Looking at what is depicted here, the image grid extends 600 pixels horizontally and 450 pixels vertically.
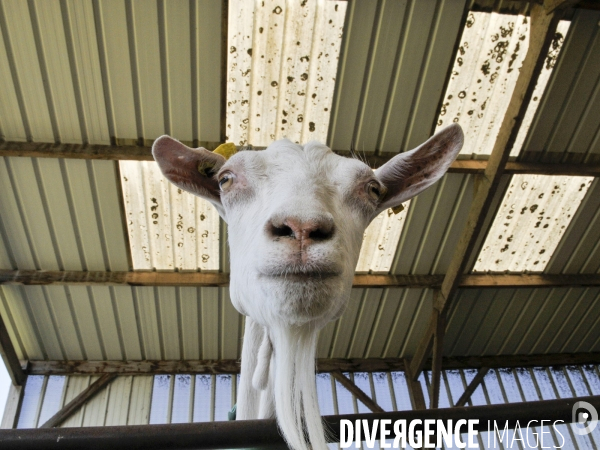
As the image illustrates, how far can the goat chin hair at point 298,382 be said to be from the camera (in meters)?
1.57

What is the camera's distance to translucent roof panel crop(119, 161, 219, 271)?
582cm

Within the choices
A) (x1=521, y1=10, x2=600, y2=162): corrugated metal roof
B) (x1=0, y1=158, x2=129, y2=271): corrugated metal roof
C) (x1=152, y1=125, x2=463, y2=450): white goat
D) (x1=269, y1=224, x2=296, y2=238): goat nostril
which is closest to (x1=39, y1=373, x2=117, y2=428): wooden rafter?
(x1=0, y1=158, x2=129, y2=271): corrugated metal roof

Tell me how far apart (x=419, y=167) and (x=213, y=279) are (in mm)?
4913

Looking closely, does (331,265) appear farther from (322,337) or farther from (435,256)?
(322,337)

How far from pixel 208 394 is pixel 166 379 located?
2.37ft

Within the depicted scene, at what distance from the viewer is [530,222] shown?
6.71m

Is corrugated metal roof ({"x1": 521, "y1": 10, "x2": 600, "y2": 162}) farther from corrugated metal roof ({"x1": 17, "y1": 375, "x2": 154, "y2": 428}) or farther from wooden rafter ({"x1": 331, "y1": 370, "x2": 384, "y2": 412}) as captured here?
corrugated metal roof ({"x1": 17, "y1": 375, "x2": 154, "y2": 428})

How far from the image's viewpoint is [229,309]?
7.30 metres

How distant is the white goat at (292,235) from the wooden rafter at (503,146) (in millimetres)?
3184

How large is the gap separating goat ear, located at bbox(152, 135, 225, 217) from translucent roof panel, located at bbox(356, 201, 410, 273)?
4217mm

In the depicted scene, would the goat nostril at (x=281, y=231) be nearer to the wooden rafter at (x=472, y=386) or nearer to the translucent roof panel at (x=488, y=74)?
the translucent roof panel at (x=488, y=74)

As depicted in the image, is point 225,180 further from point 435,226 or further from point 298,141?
point 435,226

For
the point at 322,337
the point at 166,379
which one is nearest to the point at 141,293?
the point at 166,379

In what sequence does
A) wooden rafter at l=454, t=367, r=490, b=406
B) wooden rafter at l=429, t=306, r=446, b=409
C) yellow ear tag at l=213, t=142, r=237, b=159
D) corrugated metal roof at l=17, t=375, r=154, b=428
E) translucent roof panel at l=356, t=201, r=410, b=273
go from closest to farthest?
1. yellow ear tag at l=213, t=142, r=237, b=159
2. translucent roof panel at l=356, t=201, r=410, b=273
3. wooden rafter at l=429, t=306, r=446, b=409
4. corrugated metal roof at l=17, t=375, r=154, b=428
5. wooden rafter at l=454, t=367, r=490, b=406
